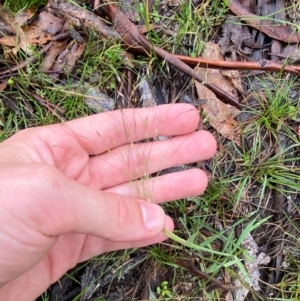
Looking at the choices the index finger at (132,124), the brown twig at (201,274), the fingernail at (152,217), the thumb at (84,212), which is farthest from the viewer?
the brown twig at (201,274)

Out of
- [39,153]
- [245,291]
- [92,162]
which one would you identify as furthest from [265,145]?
[39,153]

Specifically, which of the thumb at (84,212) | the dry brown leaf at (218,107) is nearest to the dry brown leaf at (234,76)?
the dry brown leaf at (218,107)

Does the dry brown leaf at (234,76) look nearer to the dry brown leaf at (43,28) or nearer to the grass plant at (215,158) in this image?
the grass plant at (215,158)

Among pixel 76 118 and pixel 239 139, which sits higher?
pixel 76 118

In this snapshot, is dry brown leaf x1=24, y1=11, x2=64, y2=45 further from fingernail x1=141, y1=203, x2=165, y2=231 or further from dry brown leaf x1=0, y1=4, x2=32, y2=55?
fingernail x1=141, y1=203, x2=165, y2=231

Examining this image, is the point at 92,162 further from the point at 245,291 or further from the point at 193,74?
the point at 245,291

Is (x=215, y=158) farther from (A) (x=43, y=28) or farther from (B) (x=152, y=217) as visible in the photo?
(A) (x=43, y=28)

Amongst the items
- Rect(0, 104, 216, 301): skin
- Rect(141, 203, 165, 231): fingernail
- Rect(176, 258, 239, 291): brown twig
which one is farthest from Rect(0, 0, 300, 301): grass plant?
Rect(141, 203, 165, 231): fingernail
